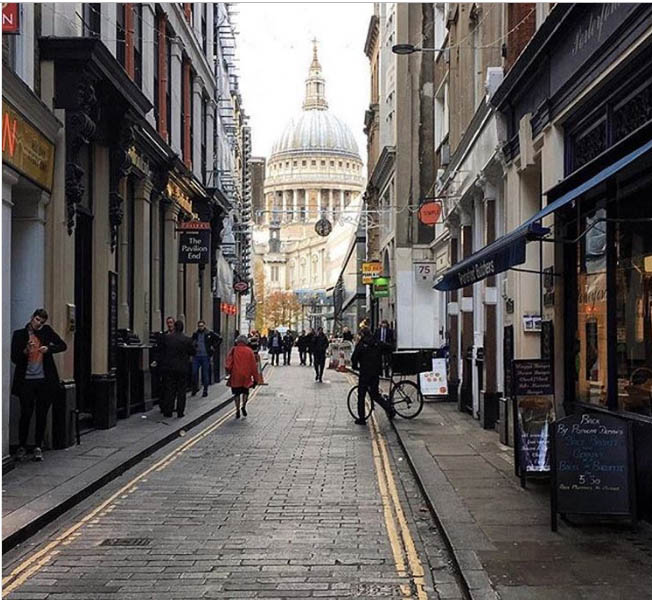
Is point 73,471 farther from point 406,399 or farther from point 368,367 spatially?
point 406,399

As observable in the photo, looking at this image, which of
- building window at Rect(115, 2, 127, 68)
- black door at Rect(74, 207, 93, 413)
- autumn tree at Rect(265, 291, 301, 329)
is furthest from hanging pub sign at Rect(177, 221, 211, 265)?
autumn tree at Rect(265, 291, 301, 329)

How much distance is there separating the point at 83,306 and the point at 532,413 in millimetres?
9211

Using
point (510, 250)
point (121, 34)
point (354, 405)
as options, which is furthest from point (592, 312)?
point (121, 34)

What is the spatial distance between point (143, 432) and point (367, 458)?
14.1ft

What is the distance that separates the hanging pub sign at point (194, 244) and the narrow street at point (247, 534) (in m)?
10.5

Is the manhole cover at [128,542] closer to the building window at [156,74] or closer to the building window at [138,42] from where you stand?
the building window at [138,42]

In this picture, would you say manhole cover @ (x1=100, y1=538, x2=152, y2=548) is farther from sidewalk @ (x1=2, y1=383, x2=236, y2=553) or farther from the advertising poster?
the advertising poster

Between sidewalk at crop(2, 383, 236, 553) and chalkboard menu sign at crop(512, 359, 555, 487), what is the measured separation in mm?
4730

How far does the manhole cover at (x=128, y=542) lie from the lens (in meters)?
8.70

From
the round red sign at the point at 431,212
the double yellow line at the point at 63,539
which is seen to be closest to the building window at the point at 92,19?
the double yellow line at the point at 63,539

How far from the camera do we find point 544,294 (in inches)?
520

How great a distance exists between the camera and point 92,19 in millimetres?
17625

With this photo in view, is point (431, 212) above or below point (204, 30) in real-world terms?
below

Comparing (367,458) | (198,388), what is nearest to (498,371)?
(367,458)
